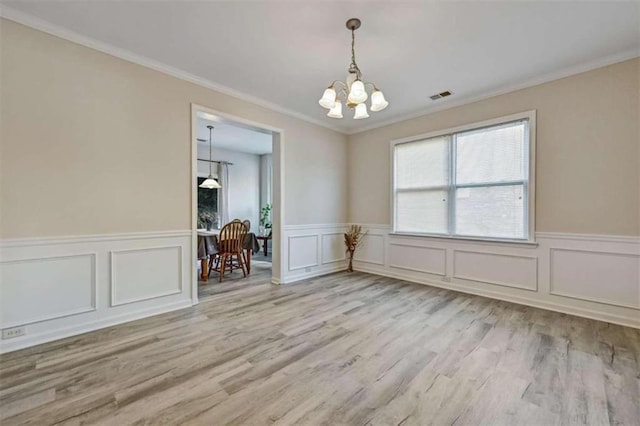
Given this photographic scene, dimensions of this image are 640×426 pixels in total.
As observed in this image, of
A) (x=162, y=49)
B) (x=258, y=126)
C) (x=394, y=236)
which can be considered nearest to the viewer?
(x=162, y=49)

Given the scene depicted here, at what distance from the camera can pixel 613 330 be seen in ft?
8.79

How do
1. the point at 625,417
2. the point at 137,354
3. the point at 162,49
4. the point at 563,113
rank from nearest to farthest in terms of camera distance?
the point at 625,417
the point at 137,354
the point at 162,49
the point at 563,113

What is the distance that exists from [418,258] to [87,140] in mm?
4396

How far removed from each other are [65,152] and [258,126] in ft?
7.13

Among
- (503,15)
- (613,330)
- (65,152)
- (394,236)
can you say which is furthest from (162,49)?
(613,330)

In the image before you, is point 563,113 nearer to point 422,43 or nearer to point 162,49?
point 422,43

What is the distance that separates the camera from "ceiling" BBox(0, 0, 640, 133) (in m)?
2.21

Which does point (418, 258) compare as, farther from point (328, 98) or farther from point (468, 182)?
point (328, 98)

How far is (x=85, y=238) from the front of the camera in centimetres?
263

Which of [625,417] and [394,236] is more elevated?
[394,236]

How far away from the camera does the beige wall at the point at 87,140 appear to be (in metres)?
2.31

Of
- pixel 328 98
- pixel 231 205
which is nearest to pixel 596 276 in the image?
pixel 328 98

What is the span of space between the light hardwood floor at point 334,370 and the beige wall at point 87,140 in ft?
3.63

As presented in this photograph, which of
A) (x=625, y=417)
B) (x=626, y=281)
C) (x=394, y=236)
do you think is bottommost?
(x=625, y=417)
